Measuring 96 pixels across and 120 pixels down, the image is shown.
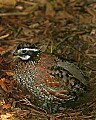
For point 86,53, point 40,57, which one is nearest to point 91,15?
point 86,53

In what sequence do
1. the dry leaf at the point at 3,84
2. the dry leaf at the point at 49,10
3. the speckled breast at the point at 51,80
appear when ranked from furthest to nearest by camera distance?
the dry leaf at the point at 49,10, the dry leaf at the point at 3,84, the speckled breast at the point at 51,80

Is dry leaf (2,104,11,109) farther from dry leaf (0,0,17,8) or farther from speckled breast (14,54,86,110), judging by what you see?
dry leaf (0,0,17,8)

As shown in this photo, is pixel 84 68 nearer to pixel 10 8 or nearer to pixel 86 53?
pixel 86 53

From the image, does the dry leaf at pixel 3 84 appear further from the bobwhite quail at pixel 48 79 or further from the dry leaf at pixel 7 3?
the dry leaf at pixel 7 3

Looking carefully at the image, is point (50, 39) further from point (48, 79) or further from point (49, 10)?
point (48, 79)

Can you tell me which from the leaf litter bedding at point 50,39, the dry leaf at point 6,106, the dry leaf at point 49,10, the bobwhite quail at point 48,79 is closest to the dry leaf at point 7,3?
the leaf litter bedding at point 50,39

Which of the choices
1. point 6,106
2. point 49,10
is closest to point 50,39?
point 49,10
